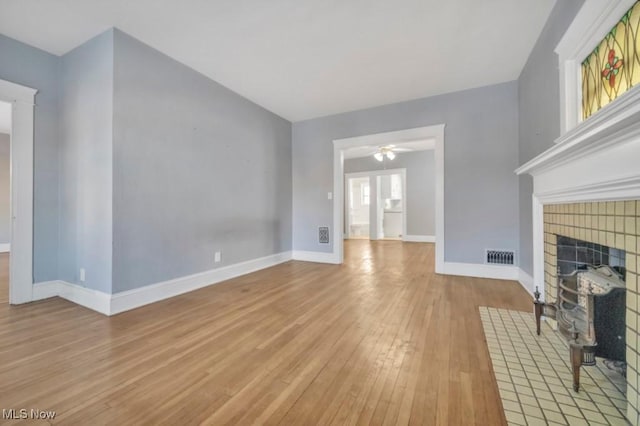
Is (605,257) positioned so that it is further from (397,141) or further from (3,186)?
(3,186)

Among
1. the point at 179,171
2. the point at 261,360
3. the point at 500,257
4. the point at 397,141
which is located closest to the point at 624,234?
the point at 261,360

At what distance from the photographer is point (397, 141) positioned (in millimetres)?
4105

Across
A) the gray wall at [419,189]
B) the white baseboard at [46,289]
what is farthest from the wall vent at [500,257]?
the white baseboard at [46,289]

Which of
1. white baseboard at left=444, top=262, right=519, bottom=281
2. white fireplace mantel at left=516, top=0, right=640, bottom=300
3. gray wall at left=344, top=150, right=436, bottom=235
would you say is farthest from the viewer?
gray wall at left=344, top=150, right=436, bottom=235

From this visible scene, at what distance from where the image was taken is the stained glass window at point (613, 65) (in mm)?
1317

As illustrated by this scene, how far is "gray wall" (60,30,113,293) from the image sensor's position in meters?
2.40

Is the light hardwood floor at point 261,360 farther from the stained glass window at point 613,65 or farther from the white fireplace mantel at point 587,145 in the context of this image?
the stained glass window at point 613,65

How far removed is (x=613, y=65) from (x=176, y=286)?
395 cm

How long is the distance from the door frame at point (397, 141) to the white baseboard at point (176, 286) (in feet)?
4.58

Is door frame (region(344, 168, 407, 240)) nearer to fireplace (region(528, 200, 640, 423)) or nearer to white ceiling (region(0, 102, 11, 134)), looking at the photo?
fireplace (region(528, 200, 640, 423))

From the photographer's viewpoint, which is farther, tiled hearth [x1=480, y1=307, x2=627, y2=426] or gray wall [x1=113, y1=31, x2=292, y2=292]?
gray wall [x1=113, y1=31, x2=292, y2=292]

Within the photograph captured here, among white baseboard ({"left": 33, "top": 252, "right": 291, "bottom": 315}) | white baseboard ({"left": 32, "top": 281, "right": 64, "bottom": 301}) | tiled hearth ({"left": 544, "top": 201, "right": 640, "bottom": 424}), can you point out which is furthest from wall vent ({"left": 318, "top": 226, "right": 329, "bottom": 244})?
white baseboard ({"left": 32, "top": 281, "right": 64, "bottom": 301})

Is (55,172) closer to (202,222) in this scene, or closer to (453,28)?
(202,222)

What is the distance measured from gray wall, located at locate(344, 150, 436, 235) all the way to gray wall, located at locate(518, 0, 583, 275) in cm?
408
